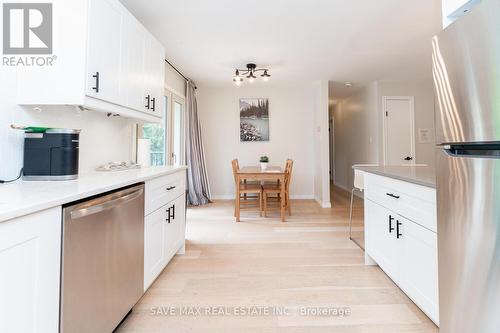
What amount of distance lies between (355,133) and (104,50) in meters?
5.72

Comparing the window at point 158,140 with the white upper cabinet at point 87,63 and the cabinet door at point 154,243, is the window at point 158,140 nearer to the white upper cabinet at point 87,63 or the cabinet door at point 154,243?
the white upper cabinet at point 87,63

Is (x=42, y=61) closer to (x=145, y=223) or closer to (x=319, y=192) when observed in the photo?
(x=145, y=223)

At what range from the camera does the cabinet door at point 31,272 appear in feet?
2.35

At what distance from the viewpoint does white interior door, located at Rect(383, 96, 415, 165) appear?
492 cm

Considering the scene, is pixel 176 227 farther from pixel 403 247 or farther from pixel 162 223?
pixel 403 247

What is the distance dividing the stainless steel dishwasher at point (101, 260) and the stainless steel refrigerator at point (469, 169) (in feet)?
4.98

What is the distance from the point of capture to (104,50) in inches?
65.0

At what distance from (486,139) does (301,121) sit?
4680 millimetres

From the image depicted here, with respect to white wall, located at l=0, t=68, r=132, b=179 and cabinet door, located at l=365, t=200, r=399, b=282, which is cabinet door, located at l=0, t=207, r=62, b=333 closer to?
white wall, located at l=0, t=68, r=132, b=179

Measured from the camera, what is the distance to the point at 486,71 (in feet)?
2.63

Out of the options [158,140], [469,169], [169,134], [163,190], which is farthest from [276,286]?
[169,134]

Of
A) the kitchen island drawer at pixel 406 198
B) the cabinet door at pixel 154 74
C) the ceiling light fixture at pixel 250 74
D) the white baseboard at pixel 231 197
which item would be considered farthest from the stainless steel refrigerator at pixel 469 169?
the white baseboard at pixel 231 197

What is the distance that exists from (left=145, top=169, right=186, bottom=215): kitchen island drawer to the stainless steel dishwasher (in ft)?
0.45

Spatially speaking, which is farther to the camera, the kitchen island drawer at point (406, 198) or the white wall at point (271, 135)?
the white wall at point (271, 135)
